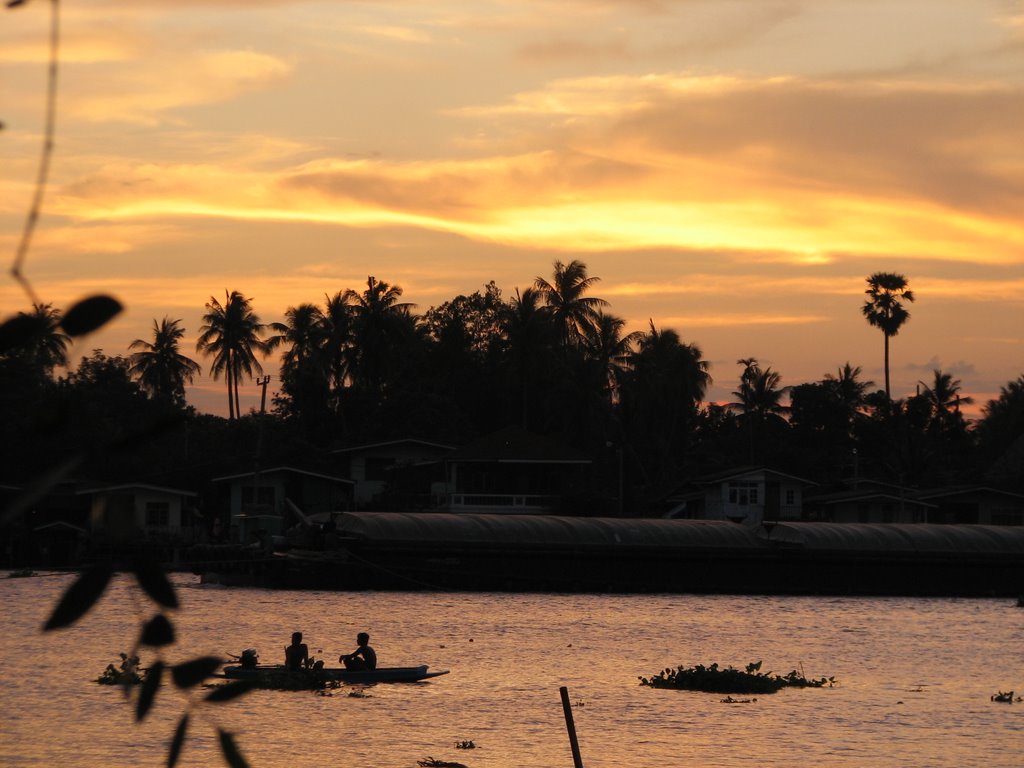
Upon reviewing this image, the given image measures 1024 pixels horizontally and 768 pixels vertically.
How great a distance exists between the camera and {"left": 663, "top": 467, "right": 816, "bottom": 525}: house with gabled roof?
3885 inches

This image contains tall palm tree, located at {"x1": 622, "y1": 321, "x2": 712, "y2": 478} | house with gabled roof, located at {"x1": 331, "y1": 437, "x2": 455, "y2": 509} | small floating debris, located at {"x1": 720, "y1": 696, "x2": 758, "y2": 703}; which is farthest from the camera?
tall palm tree, located at {"x1": 622, "y1": 321, "x2": 712, "y2": 478}

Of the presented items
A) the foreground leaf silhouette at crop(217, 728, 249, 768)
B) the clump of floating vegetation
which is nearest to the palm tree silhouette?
the clump of floating vegetation

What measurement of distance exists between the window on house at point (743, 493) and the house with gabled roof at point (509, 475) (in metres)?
10.4

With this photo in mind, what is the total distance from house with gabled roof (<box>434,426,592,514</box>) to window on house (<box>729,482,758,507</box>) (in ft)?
34.3

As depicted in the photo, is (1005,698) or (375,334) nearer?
(1005,698)

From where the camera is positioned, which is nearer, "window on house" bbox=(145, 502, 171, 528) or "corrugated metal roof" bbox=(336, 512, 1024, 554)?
"corrugated metal roof" bbox=(336, 512, 1024, 554)

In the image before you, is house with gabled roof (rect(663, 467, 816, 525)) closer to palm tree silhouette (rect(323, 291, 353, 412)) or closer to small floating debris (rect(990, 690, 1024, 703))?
palm tree silhouette (rect(323, 291, 353, 412))

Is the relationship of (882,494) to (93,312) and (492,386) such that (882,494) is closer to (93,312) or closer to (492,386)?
(492,386)

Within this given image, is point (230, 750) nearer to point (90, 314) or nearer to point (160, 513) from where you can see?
point (90, 314)

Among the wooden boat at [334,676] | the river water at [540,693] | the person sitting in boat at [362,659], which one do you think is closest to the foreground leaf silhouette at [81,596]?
the river water at [540,693]

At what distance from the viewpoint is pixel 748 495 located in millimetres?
98812

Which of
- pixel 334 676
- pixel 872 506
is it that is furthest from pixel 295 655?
pixel 872 506

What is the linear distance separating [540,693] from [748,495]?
2417 inches

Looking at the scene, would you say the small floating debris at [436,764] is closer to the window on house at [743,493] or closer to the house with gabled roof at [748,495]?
the house with gabled roof at [748,495]
